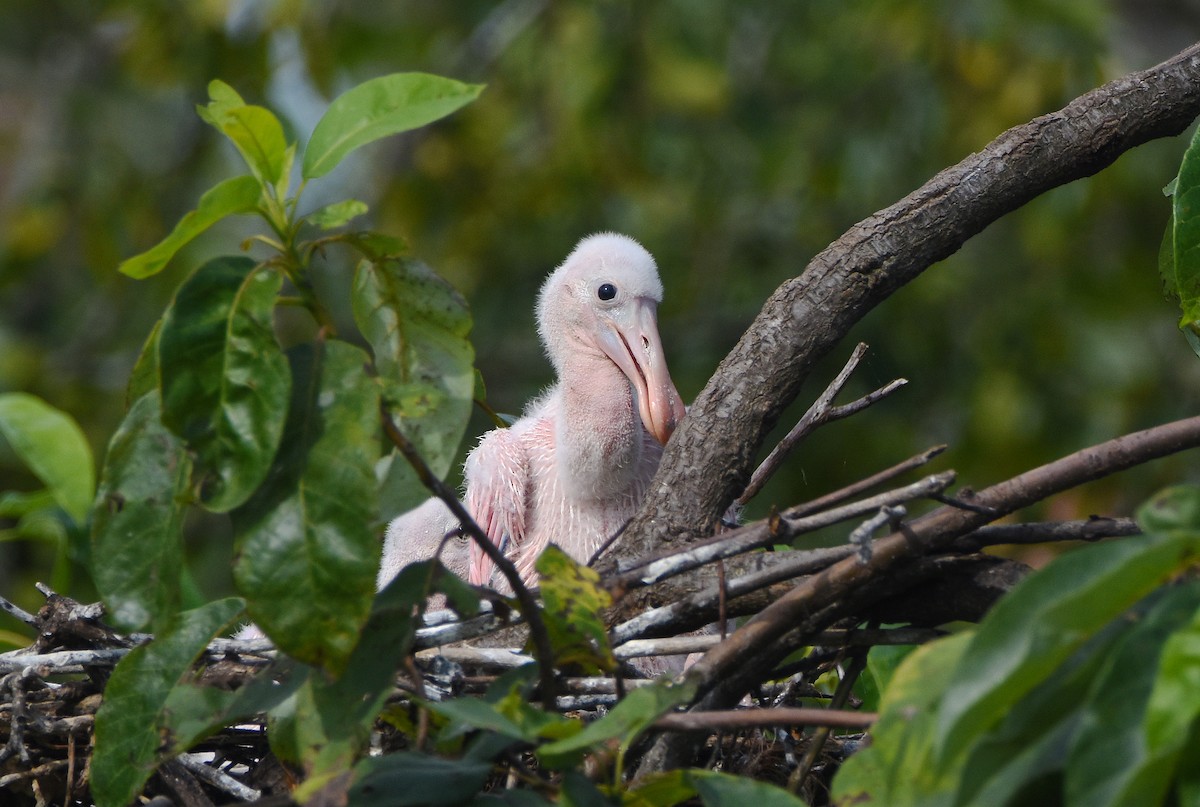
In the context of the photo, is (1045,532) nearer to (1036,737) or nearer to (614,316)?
(1036,737)

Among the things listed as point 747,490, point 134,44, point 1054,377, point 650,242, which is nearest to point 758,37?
point 650,242

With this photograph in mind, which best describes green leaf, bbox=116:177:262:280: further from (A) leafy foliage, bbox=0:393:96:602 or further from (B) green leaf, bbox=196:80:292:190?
(A) leafy foliage, bbox=0:393:96:602

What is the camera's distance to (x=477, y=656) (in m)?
2.06

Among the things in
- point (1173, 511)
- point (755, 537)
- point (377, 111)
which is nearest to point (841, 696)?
point (755, 537)

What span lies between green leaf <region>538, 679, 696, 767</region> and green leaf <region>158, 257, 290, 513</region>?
1.43 feet

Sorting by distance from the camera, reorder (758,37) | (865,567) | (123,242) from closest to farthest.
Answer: (865,567) → (123,242) → (758,37)

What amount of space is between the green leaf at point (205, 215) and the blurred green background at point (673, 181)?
17.2 feet

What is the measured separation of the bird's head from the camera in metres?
3.07

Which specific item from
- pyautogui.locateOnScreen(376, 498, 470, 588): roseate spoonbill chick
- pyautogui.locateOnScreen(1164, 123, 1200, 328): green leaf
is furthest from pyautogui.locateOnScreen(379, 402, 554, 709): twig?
pyautogui.locateOnScreen(376, 498, 470, 588): roseate spoonbill chick

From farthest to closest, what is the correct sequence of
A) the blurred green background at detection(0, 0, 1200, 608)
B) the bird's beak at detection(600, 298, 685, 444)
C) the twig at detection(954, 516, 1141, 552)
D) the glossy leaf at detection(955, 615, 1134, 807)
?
the blurred green background at detection(0, 0, 1200, 608) < the bird's beak at detection(600, 298, 685, 444) < the twig at detection(954, 516, 1141, 552) < the glossy leaf at detection(955, 615, 1134, 807)

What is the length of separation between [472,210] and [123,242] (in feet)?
7.20

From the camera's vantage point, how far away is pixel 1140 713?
115 centimetres

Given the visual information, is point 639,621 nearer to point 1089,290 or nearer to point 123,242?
point 1089,290

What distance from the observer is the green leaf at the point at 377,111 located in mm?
1572
